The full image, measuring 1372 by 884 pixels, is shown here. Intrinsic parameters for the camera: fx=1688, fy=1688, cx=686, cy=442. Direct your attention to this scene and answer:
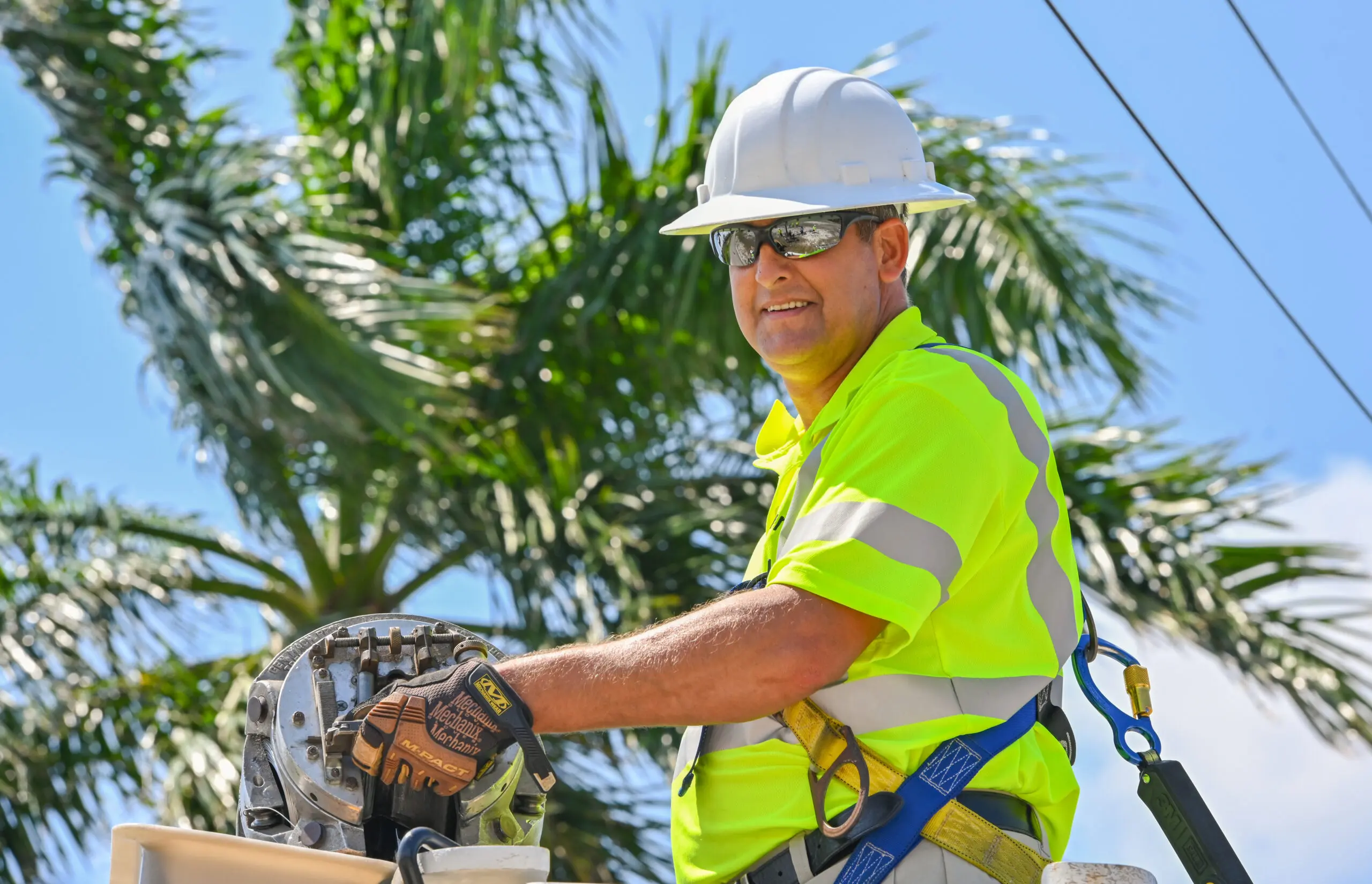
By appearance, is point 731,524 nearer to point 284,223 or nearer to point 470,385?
point 470,385

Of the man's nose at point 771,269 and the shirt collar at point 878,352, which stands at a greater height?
the man's nose at point 771,269

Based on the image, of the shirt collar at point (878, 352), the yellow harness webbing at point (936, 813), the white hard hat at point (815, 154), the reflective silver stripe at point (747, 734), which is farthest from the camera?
the white hard hat at point (815, 154)

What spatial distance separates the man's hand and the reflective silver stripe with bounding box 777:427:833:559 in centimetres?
48

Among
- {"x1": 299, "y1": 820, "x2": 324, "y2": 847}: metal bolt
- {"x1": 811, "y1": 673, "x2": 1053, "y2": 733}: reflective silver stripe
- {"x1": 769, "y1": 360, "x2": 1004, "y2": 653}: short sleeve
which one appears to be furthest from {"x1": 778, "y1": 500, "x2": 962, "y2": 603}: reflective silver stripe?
{"x1": 299, "y1": 820, "x2": 324, "y2": 847}: metal bolt

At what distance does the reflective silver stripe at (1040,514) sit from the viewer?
2.32 metres

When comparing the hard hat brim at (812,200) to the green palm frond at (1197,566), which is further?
the green palm frond at (1197,566)

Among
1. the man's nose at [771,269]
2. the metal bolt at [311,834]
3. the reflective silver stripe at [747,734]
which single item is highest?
the man's nose at [771,269]

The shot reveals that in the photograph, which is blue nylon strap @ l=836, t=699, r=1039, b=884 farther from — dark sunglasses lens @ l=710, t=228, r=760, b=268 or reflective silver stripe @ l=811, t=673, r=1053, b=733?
dark sunglasses lens @ l=710, t=228, r=760, b=268

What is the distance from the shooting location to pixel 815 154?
266cm

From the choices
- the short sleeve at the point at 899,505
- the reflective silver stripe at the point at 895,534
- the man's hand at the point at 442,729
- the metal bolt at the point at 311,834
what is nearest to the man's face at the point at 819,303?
the short sleeve at the point at 899,505

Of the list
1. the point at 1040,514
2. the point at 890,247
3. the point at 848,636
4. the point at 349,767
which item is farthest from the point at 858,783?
the point at 890,247

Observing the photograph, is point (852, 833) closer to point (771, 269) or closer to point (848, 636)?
point (848, 636)

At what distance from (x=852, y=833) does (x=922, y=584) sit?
35cm

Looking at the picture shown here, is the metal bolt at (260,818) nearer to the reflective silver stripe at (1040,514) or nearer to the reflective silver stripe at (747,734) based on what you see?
the reflective silver stripe at (747,734)
